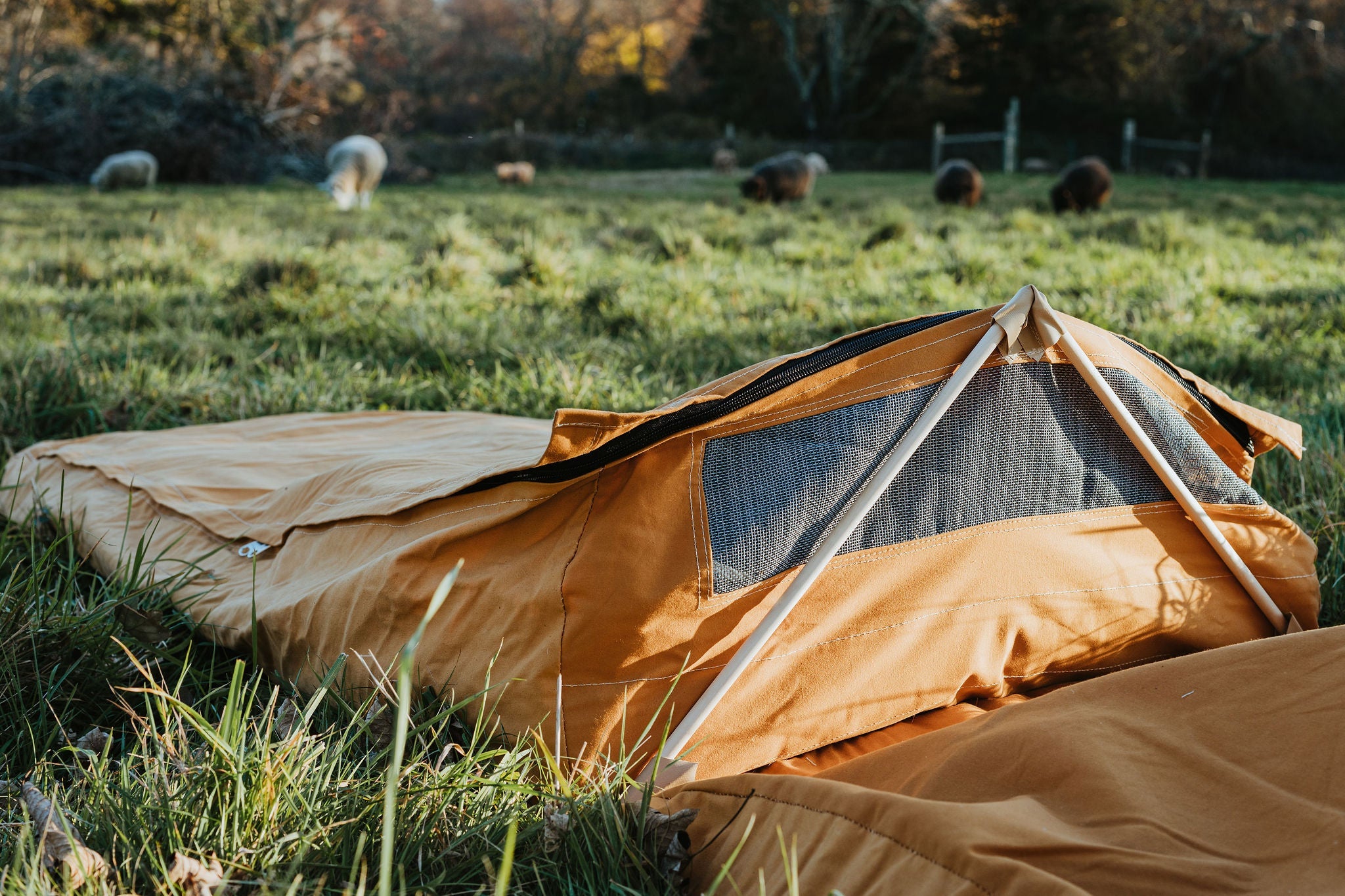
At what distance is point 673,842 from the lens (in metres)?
1.30

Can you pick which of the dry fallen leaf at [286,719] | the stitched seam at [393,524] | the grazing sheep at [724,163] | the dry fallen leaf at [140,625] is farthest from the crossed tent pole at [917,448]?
the grazing sheep at [724,163]

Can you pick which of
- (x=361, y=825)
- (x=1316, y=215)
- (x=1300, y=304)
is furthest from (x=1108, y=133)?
(x=361, y=825)

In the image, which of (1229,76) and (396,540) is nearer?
(396,540)

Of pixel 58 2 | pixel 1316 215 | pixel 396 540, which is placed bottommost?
pixel 396 540

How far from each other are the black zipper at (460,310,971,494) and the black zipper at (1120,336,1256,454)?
0.40m

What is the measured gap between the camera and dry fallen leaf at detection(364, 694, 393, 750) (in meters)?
1.56

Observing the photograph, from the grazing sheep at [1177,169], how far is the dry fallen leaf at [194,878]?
1072 inches

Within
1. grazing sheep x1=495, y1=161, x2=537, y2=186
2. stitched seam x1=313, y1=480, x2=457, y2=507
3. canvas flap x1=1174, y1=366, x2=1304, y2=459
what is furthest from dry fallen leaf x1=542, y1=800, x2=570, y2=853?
grazing sheep x1=495, y1=161, x2=537, y2=186

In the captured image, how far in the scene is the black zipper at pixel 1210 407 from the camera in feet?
5.88

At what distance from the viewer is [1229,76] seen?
30422mm

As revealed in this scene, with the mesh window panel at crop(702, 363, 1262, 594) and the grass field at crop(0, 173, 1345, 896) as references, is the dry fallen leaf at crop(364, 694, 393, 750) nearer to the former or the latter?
the grass field at crop(0, 173, 1345, 896)

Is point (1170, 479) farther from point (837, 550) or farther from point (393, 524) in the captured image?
point (393, 524)

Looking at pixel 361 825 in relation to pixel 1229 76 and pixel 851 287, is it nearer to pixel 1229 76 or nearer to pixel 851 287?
pixel 851 287

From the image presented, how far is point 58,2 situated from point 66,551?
29.1 meters
